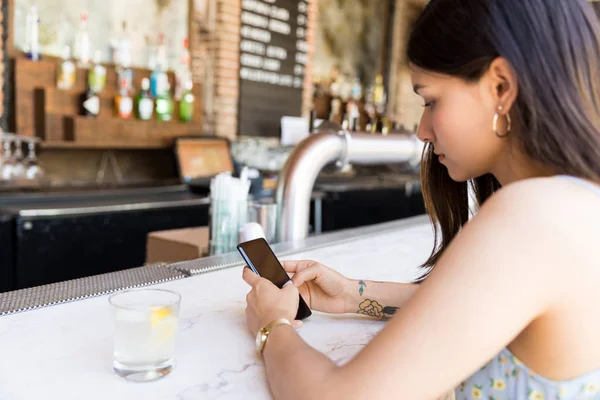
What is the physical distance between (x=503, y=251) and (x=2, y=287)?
8.92ft

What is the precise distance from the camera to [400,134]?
7.62 ft

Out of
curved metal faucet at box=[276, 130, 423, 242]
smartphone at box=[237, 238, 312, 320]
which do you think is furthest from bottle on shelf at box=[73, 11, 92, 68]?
smartphone at box=[237, 238, 312, 320]

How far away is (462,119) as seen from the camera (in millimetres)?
760

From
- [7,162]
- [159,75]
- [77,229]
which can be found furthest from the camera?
[159,75]

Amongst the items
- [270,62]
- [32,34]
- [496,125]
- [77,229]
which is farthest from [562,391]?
[270,62]

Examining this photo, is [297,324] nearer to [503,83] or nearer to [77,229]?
[503,83]

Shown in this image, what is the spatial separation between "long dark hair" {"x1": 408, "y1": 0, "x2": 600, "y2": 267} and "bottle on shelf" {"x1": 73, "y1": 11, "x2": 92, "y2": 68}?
3454 millimetres

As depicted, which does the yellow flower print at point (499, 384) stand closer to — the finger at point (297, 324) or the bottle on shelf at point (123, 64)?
the finger at point (297, 324)

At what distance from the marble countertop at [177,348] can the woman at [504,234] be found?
3.6 inches

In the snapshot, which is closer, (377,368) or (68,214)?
(377,368)

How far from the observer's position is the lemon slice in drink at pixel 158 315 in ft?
2.58

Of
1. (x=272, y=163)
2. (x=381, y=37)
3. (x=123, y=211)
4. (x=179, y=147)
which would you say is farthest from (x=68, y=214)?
(x=381, y=37)

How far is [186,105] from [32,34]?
1.20m

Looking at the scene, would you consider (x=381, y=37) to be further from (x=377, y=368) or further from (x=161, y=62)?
(x=377, y=368)
